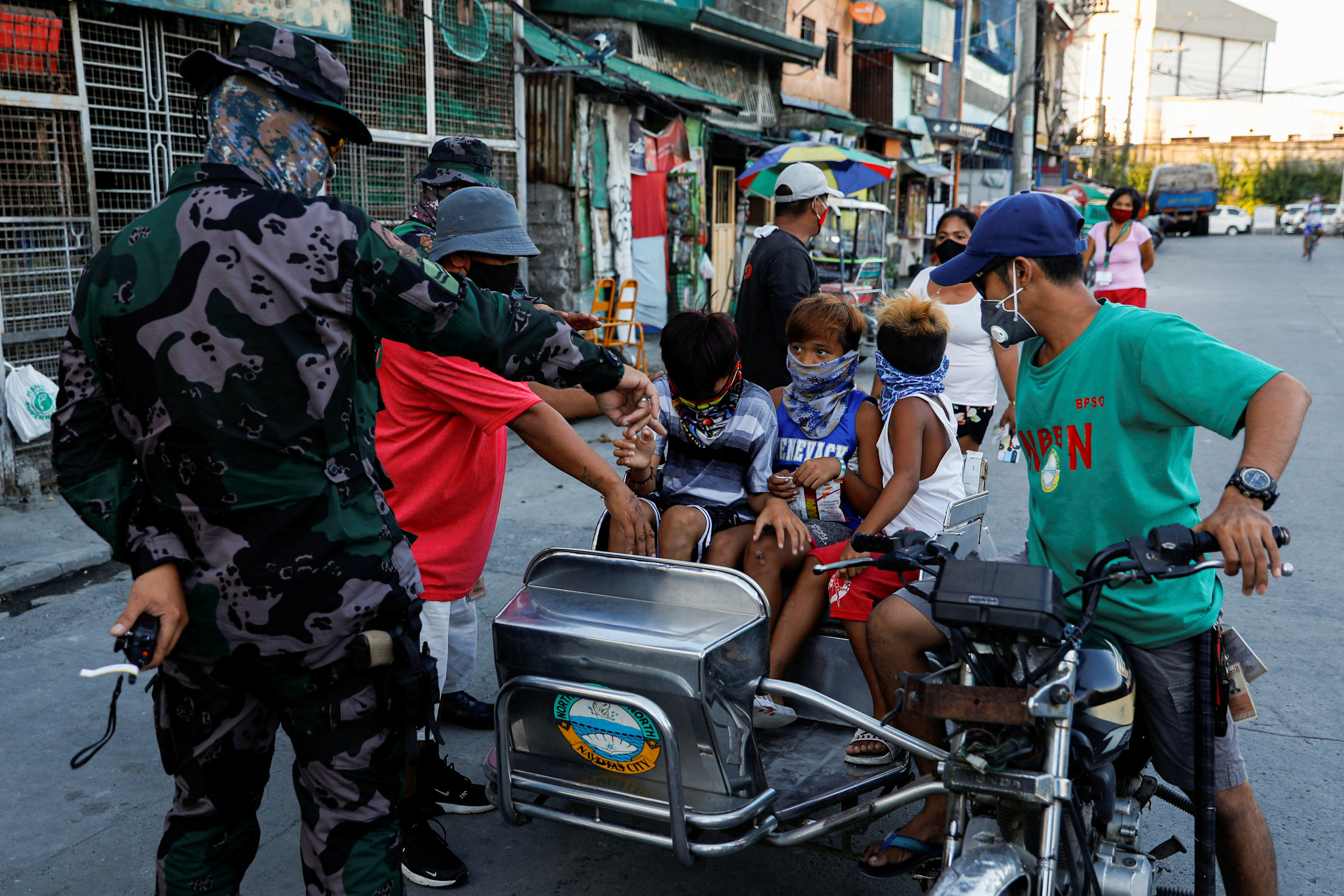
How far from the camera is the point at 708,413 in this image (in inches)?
132

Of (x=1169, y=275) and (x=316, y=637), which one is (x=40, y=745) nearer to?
(x=316, y=637)

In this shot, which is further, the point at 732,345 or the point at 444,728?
the point at 444,728

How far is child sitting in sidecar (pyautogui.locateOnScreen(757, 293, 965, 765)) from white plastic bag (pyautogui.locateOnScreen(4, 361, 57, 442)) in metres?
5.29

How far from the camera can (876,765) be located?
279 centimetres

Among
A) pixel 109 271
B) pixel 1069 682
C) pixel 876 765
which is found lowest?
pixel 876 765

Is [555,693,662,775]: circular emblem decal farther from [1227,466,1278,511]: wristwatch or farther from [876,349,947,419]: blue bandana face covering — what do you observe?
[876,349,947,419]: blue bandana face covering

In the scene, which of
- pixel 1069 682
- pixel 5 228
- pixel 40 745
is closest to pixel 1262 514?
pixel 1069 682

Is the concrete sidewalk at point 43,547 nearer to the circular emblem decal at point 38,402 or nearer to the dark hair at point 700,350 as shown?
the circular emblem decal at point 38,402

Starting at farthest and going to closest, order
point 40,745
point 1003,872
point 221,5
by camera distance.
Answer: point 221,5 < point 40,745 < point 1003,872

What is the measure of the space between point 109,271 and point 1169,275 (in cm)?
2824

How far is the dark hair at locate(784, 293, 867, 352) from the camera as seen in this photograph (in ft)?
11.1

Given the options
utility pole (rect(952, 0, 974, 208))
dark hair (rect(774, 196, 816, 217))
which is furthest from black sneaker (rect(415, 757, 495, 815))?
utility pole (rect(952, 0, 974, 208))

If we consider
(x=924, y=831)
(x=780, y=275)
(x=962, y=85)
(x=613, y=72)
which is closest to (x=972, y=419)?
(x=780, y=275)

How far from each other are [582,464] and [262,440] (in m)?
1.03
